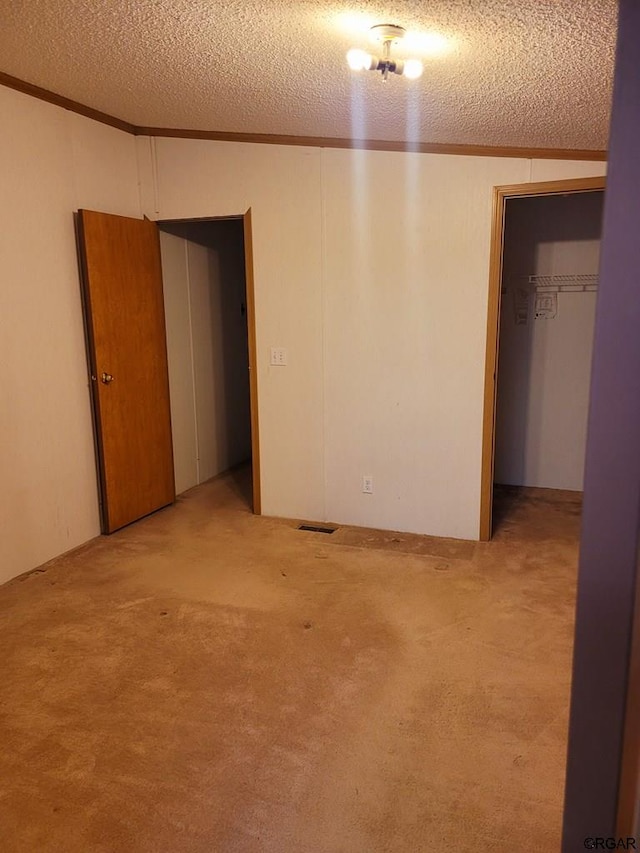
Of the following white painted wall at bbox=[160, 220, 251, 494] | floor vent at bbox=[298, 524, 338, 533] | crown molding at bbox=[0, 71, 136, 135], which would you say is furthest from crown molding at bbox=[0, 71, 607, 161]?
floor vent at bbox=[298, 524, 338, 533]

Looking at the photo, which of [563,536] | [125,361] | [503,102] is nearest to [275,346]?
[125,361]

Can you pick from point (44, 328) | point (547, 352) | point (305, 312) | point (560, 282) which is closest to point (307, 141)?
point (305, 312)

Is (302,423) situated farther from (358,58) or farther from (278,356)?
(358,58)

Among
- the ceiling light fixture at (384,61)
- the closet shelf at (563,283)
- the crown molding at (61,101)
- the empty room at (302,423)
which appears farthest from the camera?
the closet shelf at (563,283)

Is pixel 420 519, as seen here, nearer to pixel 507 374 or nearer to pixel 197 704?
pixel 507 374

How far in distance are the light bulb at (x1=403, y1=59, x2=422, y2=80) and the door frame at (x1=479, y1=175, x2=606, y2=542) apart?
120cm

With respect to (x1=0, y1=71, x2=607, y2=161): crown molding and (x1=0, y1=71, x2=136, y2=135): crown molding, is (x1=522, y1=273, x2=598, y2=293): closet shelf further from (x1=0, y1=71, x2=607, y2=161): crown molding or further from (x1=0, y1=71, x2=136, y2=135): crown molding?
(x1=0, y1=71, x2=136, y2=135): crown molding

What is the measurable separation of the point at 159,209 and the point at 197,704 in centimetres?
316

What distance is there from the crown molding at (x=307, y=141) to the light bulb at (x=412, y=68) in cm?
111

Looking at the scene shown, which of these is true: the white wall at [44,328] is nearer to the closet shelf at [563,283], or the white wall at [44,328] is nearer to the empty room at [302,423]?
the empty room at [302,423]

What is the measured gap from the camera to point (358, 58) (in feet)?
7.32

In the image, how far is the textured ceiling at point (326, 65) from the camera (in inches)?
76.9

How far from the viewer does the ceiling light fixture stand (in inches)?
82.7

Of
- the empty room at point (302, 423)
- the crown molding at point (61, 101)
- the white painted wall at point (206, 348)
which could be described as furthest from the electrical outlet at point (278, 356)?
the crown molding at point (61, 101)
